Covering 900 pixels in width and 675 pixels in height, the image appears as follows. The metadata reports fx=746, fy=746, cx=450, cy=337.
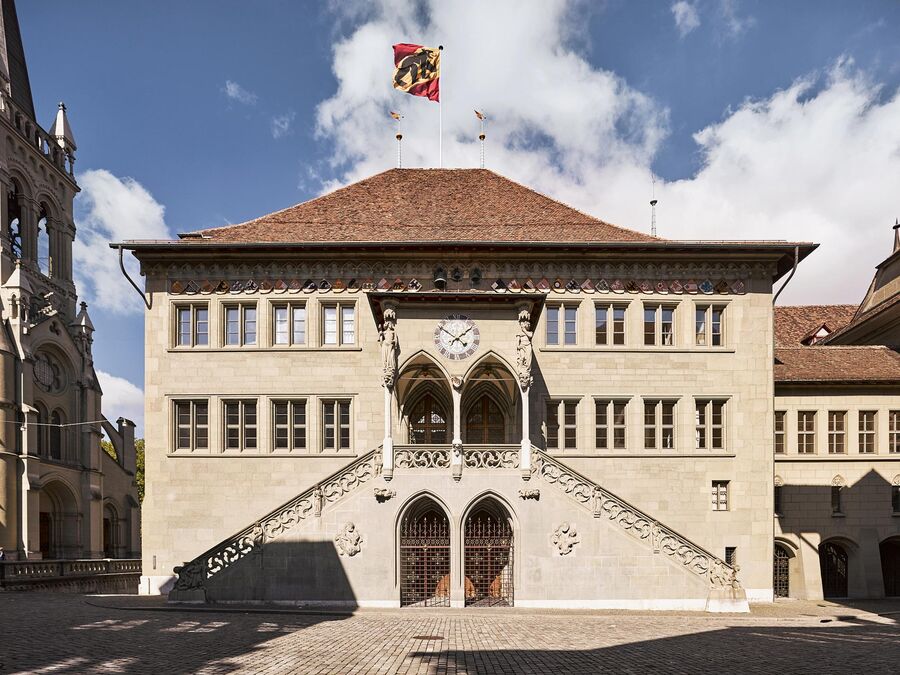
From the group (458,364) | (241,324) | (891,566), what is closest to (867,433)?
(891,566)

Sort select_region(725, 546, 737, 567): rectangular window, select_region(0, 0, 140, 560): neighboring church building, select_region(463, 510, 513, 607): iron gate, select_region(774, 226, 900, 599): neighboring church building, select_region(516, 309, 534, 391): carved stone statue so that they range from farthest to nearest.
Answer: select_region(0, 0, 140, 560): neighboring church building, select_region(774, 226, 900, 599): neighboring church building, select_region(725, 546, 737, 567): rectangular window, select_region(516, 309, 534, 391): carved stone statue, select_region(463, 510, 513, 607): iron gate

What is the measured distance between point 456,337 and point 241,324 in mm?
7936

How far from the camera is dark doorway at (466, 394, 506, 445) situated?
88.3 ft

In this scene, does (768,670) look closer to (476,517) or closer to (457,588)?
(457,588)

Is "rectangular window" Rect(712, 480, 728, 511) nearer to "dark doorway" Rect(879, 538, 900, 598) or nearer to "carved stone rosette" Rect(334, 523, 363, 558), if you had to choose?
"dark doorway" Rect(879, 538, 900, 598)

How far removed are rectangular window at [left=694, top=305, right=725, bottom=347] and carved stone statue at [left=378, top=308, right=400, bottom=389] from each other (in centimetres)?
1098

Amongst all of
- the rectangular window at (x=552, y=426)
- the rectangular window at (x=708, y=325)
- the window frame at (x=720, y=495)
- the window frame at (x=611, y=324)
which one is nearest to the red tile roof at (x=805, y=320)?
the rectangular window at (x=708, y=325)

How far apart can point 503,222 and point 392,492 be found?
1100 cm

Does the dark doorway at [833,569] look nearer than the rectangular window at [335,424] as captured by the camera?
No

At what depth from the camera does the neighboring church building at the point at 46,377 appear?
40344 millimetres

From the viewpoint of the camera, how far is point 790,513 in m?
28.8

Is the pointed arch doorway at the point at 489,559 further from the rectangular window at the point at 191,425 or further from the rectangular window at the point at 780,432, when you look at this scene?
the rectangular window at the point at 780,432

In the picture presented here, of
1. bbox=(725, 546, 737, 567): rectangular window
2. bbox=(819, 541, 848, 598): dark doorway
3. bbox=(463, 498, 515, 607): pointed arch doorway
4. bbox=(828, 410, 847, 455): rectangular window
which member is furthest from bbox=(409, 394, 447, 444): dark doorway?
bbox=(819, 541, 848, 598): dark doorway

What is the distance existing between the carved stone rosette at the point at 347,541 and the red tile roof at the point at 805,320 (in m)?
23.8
